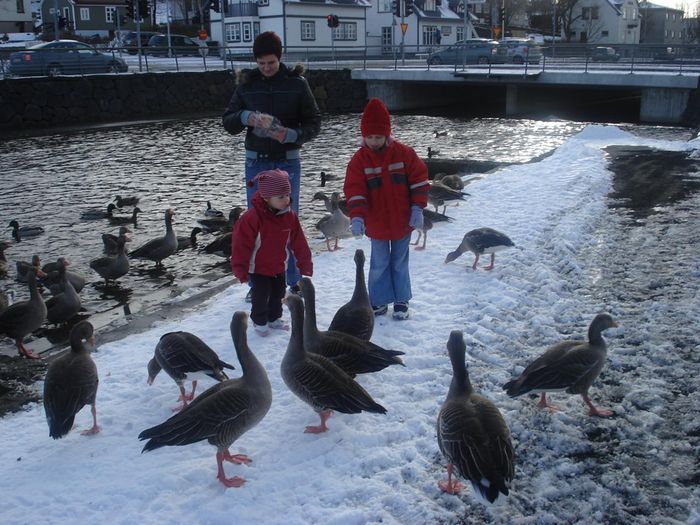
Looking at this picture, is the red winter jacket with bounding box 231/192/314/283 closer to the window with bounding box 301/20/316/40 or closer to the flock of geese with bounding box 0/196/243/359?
the flock of geese with bounding box 0/196/243/359

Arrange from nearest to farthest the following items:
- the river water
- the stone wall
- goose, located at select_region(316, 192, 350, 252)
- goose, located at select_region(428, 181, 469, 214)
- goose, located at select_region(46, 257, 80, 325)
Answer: goose, located at select_region(46, 257, 80, 325), goose, located at select_region(316, 192, 350, 252), the river water, goose, located at select_region(428, 181, 469, 214), the stone wall

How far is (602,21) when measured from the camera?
275 ft

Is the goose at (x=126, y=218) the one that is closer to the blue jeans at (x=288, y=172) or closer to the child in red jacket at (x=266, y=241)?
the blue jeans at (x=288, y=172)

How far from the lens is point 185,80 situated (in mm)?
34375

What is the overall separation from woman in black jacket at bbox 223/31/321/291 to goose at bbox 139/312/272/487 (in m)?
2.51

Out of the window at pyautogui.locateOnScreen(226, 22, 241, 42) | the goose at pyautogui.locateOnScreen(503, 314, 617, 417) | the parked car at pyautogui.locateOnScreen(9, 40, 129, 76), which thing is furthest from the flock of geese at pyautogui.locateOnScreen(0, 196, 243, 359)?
the window at pyautogui.locateOnScreen(226, 22, 241, 42)

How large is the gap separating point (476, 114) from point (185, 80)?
Result: 15836 mm

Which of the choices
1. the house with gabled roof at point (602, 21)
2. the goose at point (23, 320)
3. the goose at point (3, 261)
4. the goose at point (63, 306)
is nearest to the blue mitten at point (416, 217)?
the goose at point (23, 320)

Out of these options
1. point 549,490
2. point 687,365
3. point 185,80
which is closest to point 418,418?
point 549,490

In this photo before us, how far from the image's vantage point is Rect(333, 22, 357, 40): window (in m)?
61.1

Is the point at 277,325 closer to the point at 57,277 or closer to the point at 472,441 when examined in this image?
the point at 472,441

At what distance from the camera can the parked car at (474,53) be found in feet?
141

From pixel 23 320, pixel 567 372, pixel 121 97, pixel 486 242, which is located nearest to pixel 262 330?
pixel 23 320

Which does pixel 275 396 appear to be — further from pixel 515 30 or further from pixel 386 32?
pixel 515 30
